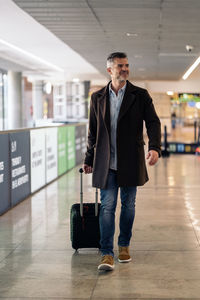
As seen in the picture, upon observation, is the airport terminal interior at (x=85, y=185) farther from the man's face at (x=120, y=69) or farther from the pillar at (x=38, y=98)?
the pillar at (x=38, y=98)

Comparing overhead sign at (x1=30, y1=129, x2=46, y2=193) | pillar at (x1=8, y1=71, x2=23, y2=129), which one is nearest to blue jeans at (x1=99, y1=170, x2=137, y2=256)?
overhead sign at (x1=30, y1=129, x2=46, y2=193)

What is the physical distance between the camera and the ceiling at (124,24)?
7.88 m

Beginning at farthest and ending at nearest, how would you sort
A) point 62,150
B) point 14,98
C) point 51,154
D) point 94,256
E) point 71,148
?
point 14,98 < point 71,148 < point 62,150 < point 51,154 < point 94,256

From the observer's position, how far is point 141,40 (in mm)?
11773

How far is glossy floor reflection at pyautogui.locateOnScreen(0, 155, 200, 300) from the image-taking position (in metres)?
3.88

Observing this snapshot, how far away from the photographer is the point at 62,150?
12000 millimetres

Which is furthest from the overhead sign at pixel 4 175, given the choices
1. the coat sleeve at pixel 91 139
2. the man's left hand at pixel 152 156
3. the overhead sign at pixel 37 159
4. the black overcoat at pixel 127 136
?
the man's left hand at pixel 152 156

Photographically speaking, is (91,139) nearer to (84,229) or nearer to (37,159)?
(84,229)

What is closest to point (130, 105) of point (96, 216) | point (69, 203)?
point (96, 216)

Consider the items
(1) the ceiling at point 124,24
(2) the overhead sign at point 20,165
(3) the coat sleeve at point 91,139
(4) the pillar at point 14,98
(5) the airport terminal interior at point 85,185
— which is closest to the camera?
(5) the airport terminal interior at point 85,185

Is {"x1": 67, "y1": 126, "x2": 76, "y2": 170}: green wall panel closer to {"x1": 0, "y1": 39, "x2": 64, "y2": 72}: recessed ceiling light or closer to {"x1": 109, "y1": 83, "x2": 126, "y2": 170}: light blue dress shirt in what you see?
{"x1": 0, "y1": 39, "x2": 64, "y2": 72}: recessed ceiling light

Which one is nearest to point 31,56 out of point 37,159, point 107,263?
point 37,159

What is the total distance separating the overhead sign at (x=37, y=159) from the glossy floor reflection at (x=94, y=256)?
626 mm

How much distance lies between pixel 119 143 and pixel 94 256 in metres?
1.09
